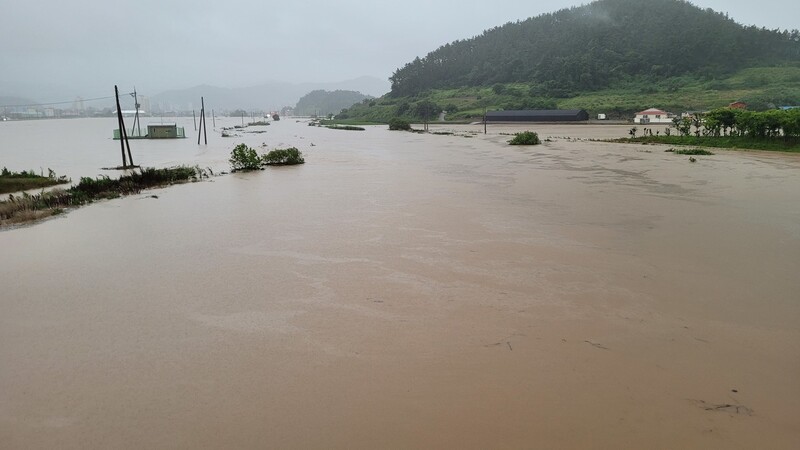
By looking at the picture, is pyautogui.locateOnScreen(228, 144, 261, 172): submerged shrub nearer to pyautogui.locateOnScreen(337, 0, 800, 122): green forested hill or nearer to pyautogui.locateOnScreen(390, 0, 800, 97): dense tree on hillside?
pyautogui.locateOnScreen(337, 0, 800, 122): green forested hill

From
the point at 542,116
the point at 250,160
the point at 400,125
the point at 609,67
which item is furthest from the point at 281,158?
the point at 609,67

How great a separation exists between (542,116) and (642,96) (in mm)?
27126

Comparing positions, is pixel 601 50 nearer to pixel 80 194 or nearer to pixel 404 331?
pixel 80 194

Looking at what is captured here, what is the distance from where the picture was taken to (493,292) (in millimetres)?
7023

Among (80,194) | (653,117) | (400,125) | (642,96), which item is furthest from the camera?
(642,96)

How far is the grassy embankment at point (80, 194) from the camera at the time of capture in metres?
13.0

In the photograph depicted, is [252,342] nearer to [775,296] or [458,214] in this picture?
[775,296]

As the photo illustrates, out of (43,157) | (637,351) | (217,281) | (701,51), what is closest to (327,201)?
(217,281)

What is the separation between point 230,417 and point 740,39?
453 feet

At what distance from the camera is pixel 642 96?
93.1 meters

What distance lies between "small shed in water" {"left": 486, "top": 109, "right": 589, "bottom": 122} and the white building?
7.99 meters

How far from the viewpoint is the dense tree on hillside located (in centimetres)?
10850

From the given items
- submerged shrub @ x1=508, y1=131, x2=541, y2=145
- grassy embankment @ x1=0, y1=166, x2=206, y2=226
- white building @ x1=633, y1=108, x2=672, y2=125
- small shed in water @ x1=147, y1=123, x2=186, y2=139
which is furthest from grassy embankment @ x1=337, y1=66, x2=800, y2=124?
grassy embankment @ x1=0, y1=166, x2=206, y2=226

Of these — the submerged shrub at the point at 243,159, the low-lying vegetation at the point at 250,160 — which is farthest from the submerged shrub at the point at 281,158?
the submerged shrub at the point at 243,159
